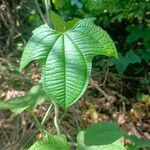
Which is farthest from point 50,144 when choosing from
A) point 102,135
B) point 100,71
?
point 100,71

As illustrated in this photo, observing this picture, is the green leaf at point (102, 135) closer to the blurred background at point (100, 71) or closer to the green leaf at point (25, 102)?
the green leaf at point (25, 102)

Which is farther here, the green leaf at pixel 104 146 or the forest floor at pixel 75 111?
the forest floor at pixel 75 111

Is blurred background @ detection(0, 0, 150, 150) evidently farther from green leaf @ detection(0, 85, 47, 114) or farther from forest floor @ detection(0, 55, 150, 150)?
green leaf @ detection(0, 85, 47, 114)

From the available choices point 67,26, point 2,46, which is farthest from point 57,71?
point 2,46

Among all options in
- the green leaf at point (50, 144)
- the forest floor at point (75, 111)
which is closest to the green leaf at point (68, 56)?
→ the green leaf at point (50, 144)

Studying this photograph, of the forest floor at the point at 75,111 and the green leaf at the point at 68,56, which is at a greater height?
the green leaf at the point at 68,56

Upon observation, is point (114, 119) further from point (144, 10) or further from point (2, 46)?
point (2, 46)

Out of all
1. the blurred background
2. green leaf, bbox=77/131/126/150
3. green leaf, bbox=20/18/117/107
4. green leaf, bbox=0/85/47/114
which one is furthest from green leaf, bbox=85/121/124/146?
the blurred background
